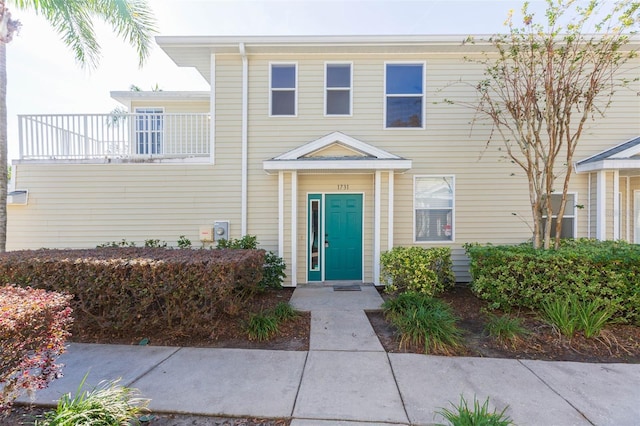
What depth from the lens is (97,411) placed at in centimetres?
240

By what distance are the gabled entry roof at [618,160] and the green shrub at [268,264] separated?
7350 millimetres

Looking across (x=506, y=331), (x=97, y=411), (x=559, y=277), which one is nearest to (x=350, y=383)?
(x=97, y=411)

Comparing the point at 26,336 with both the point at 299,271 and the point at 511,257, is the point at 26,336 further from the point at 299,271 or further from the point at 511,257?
the point at 511,257

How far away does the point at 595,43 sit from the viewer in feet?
21.1

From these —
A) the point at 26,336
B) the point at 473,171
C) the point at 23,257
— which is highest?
the point at 473,171

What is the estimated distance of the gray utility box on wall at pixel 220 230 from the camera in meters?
7.15

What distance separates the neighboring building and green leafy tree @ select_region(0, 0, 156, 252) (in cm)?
84

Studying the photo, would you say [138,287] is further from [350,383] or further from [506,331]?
[506,331]

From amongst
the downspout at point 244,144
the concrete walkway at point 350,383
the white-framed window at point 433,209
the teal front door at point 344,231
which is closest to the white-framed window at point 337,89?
the downspout at point 244,144

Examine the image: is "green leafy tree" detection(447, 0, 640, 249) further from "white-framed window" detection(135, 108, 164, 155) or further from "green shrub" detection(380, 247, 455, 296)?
"white-framed window" detection(135, 108, 164, 155)

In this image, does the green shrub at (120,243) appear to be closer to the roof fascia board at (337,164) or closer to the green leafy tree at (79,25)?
the green leafy tree at (79,25)

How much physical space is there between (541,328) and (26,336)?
6.13 m

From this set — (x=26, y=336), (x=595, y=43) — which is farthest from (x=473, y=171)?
(x=26, y=336)

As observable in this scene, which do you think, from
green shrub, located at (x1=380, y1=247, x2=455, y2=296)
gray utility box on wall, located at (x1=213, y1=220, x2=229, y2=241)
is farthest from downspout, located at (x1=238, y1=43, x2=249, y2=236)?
green shrub, located at (x1=380, y1=247, x2=455, y2=296)
